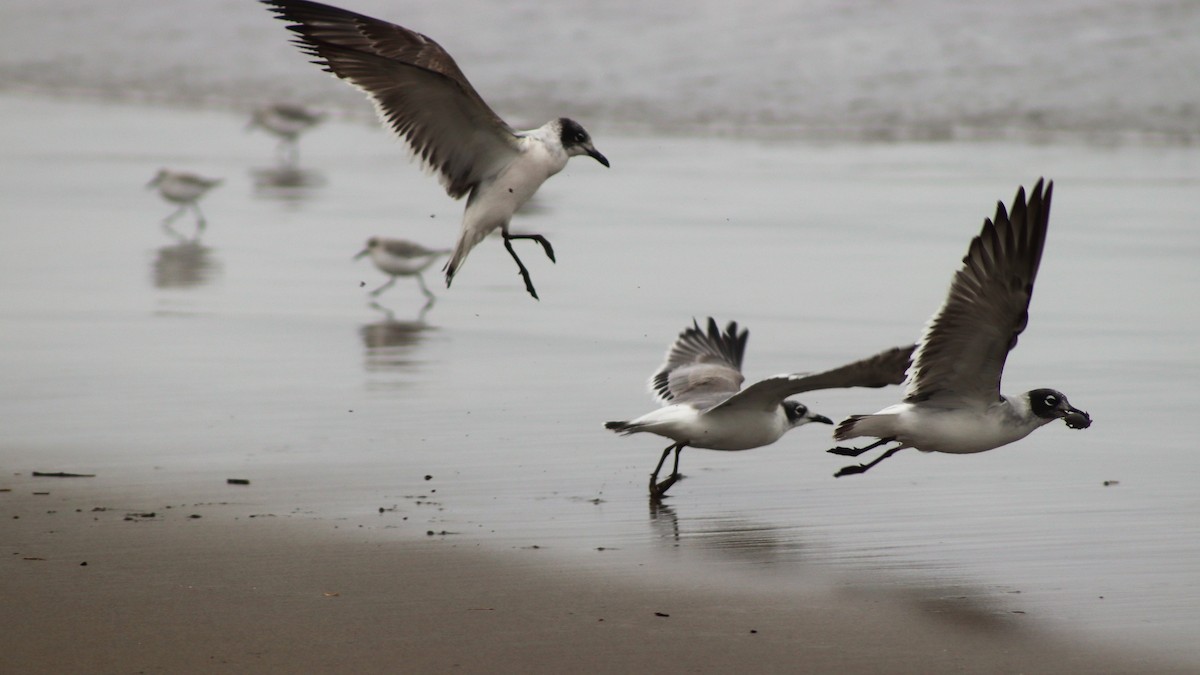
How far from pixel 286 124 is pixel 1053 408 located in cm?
1382

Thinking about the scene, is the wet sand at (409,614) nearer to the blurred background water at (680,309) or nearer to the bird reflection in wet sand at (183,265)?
the blurred background water at (680,309)

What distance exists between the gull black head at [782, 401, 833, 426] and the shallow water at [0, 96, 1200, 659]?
9.9 inches

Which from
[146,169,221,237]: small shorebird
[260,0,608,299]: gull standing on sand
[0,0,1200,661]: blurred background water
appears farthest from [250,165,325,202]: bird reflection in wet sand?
[260,0,608,299]: gull standing on sand

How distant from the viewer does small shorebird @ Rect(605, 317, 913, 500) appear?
605cm

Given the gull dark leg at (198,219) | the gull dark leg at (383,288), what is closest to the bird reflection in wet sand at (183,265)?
the gull dark leg at (198,219)

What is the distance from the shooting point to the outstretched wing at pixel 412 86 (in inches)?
301

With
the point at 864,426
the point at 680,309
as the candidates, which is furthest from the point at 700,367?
the point at 680,309

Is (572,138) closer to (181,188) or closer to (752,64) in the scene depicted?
(181,188)

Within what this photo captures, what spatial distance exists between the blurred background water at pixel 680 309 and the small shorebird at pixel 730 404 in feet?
0.75

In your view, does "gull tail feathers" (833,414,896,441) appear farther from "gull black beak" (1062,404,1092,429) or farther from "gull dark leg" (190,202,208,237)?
"gull dark leg" (190,202,208,237)

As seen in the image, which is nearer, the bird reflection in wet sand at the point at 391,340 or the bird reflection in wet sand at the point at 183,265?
the bird reflection in wet sand at the point at 391,340

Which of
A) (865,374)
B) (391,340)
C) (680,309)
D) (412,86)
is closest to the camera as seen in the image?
(865,374)

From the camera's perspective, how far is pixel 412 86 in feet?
25.4

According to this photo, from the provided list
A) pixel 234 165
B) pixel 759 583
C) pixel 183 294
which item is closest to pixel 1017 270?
pixel 759 583
